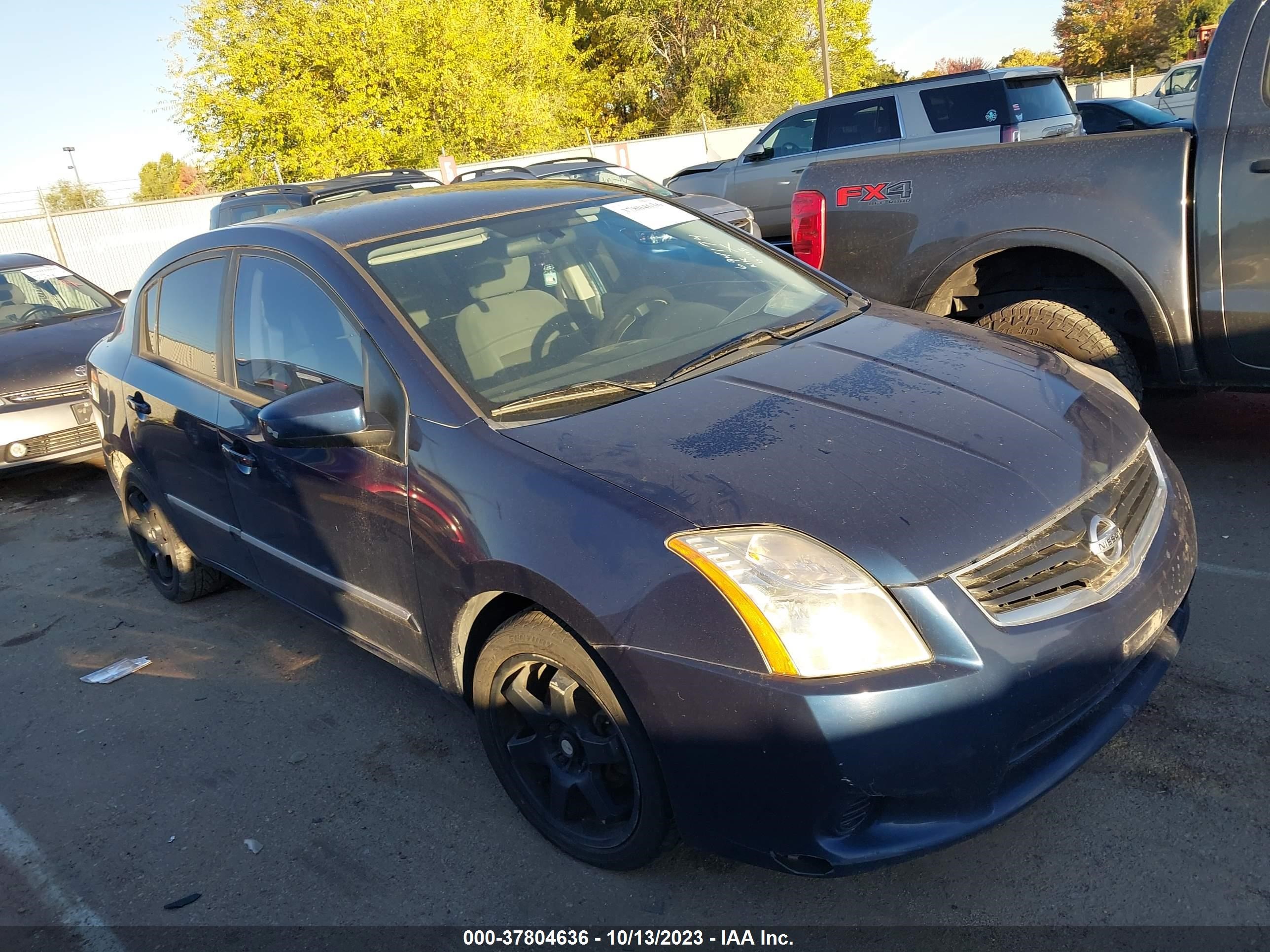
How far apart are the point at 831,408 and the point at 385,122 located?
85.1 feet

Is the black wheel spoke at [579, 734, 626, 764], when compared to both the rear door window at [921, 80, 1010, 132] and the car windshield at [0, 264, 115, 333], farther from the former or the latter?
the rear door window at [921, 80, 1010, 132]

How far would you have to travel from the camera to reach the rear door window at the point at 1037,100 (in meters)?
9.76

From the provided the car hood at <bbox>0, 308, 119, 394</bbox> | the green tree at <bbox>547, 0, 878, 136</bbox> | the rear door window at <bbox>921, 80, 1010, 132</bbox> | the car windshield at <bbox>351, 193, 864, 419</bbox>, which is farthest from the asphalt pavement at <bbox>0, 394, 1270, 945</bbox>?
the green tree at <bbox>547, 0, 878, 136</bbox>

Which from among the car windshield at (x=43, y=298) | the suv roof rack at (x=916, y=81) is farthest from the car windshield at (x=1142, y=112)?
the car windshield at (x=43, y=298)

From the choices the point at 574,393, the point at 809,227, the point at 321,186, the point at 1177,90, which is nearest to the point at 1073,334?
the point at 809,227

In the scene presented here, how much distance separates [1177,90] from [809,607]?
21.6 meters


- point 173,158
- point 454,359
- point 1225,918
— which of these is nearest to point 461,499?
point 454,359

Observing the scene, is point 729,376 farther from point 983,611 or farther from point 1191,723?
point 1191,723

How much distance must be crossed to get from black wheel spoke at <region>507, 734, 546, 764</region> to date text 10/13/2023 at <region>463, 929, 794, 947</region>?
0.43 m

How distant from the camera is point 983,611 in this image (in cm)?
211

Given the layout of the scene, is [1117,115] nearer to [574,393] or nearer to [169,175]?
[574,393]

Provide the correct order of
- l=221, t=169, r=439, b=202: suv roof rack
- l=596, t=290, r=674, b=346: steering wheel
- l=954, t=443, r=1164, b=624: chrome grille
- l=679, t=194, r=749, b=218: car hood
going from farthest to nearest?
l=221, t=169, r=439, b=202: suv roof rack
l=679, t=194, r=749, b=218: car hood
l=596, t=290, r=674, b=346: steering wheel
l=954, t=443, r=1164, b=624: chrome grille

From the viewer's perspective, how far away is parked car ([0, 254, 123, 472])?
22.5 ft

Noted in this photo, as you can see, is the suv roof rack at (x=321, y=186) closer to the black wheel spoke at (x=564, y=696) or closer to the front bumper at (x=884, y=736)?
the black wheel spoke at (x=564, y=696)
